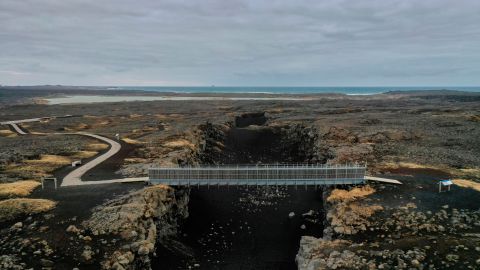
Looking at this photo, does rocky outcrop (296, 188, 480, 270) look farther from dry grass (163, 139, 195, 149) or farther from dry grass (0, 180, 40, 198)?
dry grass (163, 139, 195, 149)

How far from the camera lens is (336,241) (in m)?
40.8

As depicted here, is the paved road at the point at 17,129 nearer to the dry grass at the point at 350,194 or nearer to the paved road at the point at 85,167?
the paved road at the point at 85,167

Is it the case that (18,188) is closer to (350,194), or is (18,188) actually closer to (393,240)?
(350,194)

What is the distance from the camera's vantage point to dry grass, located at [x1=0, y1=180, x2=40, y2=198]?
50844 millimetres

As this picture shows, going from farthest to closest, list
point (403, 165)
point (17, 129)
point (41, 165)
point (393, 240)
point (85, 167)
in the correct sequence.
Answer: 1. point (17, 129)
2. point (403, 165)
3. point (41, 165)
4. point (85, 167)
5. point (393, 240)

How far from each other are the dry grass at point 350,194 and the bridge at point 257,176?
2248 millimetres

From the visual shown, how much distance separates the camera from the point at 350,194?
52.8 metres

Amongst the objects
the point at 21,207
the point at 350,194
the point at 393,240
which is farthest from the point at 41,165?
the point at 393,240

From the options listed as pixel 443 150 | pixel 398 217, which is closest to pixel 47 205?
pixel 398 217

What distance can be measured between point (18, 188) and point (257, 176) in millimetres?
33881

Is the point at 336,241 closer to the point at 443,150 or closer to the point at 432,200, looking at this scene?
the point at 432,200

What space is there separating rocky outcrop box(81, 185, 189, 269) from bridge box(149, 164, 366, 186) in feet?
7.44

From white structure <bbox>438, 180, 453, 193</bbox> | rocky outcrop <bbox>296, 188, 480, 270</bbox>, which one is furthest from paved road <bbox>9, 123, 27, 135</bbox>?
white structure <bbox>438, 180, 453, 193</bbox>

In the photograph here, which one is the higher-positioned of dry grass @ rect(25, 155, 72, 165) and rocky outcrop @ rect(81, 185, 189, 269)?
dry grass @ rect(25, 155, 72, 165)
